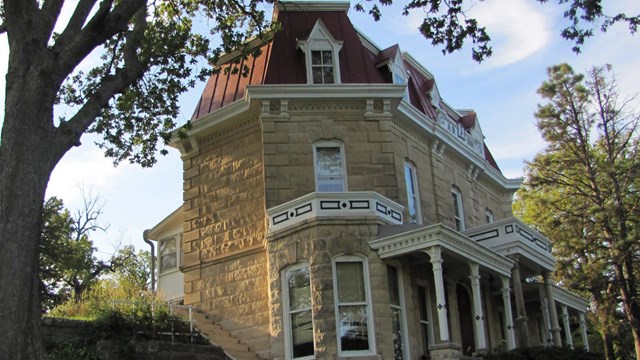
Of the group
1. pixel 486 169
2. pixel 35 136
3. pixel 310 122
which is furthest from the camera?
pixel 486 169

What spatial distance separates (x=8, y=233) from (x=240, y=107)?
1163 cm

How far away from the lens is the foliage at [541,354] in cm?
1758

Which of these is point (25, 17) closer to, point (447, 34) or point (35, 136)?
point (35, 136)

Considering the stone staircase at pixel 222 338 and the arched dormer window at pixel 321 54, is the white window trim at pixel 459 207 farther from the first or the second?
the stone staircase at pixel 222 338

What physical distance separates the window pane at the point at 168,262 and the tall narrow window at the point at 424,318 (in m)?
8.16

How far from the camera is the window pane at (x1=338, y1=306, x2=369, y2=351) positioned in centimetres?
1717

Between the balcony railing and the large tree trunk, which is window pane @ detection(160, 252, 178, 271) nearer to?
the balcony railing

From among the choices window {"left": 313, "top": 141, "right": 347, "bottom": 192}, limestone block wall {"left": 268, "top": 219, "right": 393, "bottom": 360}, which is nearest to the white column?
limestone block wall {"left": 268, "top": 219, "right": 393, "bottom": 360}

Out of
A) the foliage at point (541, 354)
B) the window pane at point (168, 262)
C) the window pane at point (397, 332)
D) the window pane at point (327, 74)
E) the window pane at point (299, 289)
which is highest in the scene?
the window pane at point (327, 74)

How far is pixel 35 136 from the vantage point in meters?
10.1

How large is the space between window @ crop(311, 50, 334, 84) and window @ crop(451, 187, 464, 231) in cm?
625

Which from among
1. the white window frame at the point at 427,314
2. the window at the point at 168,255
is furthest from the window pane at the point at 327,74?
the window at the point at 168,255

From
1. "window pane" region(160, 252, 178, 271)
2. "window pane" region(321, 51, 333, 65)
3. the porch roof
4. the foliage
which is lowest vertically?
the foliage

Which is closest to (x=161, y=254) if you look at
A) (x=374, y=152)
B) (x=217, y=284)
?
(x=217, y=284)
